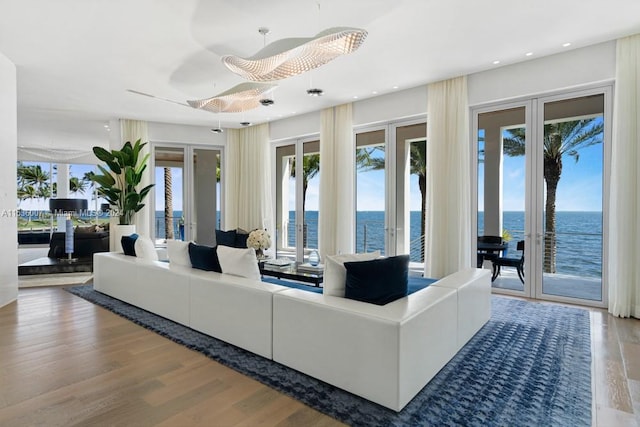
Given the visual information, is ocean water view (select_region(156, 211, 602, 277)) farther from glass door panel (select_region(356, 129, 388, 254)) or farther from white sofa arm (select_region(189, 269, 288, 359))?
white sofa arm (select_region(189, 269, 288, 359))

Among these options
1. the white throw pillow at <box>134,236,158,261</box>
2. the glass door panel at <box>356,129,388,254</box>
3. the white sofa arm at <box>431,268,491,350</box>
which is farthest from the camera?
the glass door panel at <box>356,129,388,254</box>

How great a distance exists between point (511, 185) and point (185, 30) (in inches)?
177

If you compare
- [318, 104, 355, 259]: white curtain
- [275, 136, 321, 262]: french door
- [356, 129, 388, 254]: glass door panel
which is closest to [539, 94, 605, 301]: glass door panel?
[356, 129, 388, 254]: glass door panel

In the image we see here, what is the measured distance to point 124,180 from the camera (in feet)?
24.2

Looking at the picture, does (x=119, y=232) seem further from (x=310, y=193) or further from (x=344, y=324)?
(x=344, y=324)

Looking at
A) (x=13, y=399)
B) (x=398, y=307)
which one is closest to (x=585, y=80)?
(x=398, y=307)

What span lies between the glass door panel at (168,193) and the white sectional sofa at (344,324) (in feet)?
15.6

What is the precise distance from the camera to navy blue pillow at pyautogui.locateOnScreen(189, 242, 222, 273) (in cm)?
354

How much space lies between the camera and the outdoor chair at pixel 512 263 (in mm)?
4848

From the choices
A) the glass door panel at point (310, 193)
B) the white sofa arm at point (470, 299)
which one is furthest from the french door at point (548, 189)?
the glass door panel at point (310, 193)

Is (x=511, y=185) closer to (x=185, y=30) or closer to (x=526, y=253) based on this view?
(x=526, y=253)

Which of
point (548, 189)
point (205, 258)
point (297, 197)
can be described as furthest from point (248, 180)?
point (548, 189)

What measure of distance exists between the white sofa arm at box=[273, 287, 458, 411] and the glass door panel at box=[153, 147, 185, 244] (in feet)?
20.8

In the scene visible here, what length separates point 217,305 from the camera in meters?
3.18
